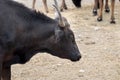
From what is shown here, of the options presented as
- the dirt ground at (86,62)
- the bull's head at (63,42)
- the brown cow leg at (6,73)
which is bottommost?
the dirt ground at (86,62)

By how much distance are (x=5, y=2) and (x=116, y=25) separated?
6697 mm

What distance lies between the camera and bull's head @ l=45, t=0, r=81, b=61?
21.9ft

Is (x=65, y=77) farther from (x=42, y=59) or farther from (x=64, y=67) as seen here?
(x=42, y=59)

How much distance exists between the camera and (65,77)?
27.1 feet

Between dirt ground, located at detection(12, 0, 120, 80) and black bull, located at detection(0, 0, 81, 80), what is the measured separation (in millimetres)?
1517

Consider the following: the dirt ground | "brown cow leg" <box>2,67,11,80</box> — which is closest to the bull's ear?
"brown cow leg" <box>2,67,11,80</box>

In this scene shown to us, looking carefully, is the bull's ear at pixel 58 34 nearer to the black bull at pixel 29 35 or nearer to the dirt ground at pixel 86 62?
the black bull at pixel 29 35

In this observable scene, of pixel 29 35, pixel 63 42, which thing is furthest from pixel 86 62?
pixel 29 35

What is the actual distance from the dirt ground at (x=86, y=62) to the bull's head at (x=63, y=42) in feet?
4.79

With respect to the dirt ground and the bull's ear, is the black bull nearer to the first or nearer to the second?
the bull's ear

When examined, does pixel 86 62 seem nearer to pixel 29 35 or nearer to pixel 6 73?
pixel 6 73

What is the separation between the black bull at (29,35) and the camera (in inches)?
257

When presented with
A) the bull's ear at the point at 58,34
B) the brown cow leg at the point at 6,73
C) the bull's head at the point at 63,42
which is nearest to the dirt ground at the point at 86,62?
the brown cow leg at the point at 6,73

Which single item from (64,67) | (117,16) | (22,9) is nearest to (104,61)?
(64,67)
